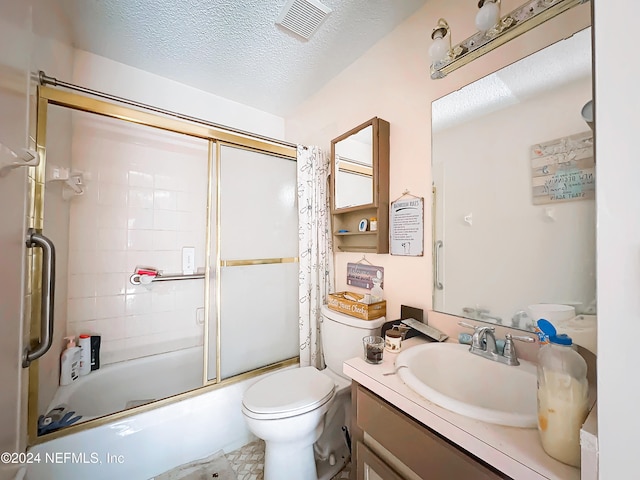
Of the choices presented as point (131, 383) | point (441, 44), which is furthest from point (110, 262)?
point (441, 44)

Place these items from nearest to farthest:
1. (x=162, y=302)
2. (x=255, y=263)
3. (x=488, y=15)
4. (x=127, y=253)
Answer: (x=488, y=15)
(x=255, y=263)
(x=127, y=253)
(x=162, y=302)

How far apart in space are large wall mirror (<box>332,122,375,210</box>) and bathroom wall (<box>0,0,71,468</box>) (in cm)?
143

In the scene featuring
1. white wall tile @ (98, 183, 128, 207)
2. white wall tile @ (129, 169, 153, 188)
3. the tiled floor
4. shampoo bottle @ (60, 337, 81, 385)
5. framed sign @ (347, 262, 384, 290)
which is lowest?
the tiled floor

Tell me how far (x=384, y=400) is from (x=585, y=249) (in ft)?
2.53

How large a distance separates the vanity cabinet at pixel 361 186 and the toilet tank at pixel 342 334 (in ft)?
1.39

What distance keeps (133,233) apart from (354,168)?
5.59 ft

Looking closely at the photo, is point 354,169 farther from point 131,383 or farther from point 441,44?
point 131,383

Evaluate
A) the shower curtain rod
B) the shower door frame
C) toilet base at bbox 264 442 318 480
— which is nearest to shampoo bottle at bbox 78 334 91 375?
the shower door frame

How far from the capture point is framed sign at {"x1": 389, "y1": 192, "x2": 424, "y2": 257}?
1.28 m

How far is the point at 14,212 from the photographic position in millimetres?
811

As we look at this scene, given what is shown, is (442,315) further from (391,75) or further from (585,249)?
(391,75)

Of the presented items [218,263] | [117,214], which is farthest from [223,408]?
[117,214]

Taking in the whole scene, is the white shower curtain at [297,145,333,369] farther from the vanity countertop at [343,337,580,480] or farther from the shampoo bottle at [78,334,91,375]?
the shampoo bottle at [78,334,91,375]

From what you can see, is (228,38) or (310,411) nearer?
(310,411)
